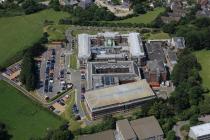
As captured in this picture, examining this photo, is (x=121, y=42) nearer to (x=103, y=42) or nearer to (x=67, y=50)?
(x=103, y=42)

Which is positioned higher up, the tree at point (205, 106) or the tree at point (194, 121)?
the tree at point (205, 106)

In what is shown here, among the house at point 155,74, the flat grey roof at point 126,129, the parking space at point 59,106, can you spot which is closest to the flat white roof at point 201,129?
the flat grey roof at point 126,129

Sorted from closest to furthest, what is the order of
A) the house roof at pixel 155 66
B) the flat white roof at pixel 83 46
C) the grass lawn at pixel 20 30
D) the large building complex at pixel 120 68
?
1. the large building complex at pixel 120 68
2. the house roof at pixel 155 66
3. the flat white roof at pixel 83 46
4. the grass lawn at pixel 20 30

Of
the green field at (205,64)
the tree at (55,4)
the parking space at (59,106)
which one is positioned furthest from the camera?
the tree at (55,4)

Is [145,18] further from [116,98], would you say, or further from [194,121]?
[194,121]

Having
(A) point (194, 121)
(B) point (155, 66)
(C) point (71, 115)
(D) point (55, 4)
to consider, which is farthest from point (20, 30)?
(A) point (194, 121)

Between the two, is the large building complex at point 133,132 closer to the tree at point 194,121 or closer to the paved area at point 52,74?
the tree at point 194,121

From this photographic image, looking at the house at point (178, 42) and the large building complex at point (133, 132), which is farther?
the house at point (178, 42)
